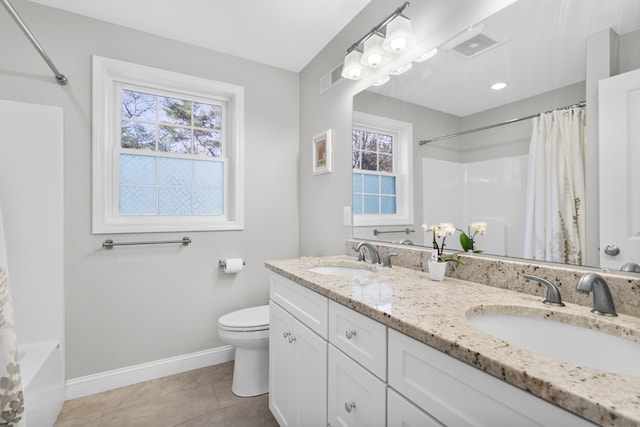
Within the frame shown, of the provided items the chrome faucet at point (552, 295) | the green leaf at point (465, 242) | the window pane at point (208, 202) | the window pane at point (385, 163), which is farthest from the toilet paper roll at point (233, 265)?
the chrome faucet at point (552, 295)

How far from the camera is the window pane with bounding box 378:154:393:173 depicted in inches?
68.6

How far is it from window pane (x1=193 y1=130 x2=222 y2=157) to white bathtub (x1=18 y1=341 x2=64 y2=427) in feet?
5.28

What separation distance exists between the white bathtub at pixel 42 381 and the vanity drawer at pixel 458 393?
1.71 metres

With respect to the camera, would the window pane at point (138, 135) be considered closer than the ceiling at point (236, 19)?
No

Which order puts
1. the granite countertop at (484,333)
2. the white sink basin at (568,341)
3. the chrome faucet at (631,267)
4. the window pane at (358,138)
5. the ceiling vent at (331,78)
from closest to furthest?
the granite countertop at (484,333) → the white sink basin at (568,341) → the chrome faucet at (631,267) → the window pane at (358,138) → the ceiling vent at (331,78)

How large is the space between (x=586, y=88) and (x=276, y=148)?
2119mm

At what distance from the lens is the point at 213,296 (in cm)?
238

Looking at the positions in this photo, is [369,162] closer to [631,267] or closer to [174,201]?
[631,267]

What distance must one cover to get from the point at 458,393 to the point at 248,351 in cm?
161

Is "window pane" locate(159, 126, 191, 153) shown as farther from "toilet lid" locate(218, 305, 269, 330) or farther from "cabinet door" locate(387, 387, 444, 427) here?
"cabinet door" locate(387, 387, 444, 427)

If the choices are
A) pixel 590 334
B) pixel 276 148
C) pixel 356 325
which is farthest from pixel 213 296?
pixel 590 334

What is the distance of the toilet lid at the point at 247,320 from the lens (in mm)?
1910

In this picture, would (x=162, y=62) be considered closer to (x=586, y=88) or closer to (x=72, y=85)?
(x=72, y=85)

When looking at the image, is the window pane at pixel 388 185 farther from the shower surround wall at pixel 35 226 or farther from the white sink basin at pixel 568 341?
the shower surround wall at pixel 35 226
